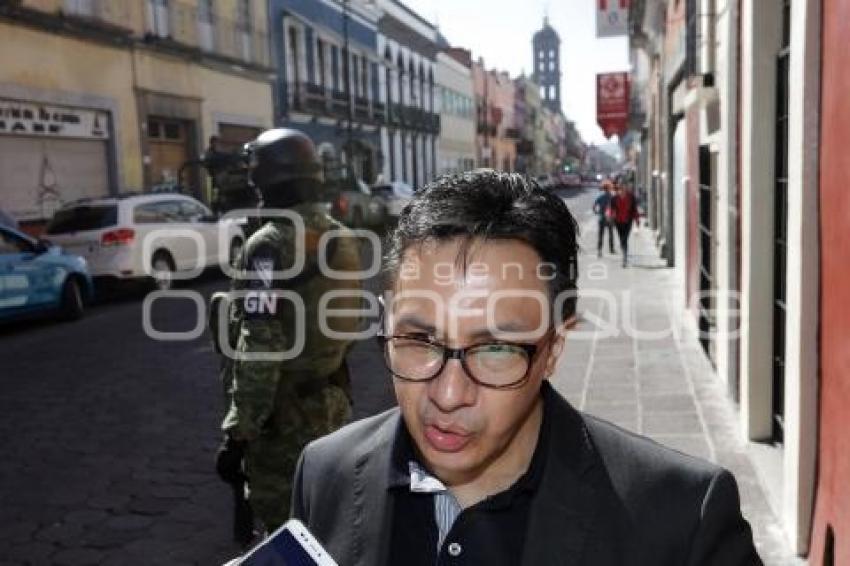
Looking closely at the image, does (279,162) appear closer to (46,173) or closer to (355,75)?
(46,173)

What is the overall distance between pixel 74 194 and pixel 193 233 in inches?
174

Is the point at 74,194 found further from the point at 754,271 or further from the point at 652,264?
the point at 754,271

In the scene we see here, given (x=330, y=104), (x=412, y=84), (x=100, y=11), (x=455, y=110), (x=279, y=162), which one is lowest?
(x=279, y=162)

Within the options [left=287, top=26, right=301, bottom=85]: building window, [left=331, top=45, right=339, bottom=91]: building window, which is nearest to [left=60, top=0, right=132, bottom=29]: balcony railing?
[left=287, top=26, right=301, bottom=85]: building window

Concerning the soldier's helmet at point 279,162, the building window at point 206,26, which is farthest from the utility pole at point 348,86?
the soldier's helmet at point 279,162

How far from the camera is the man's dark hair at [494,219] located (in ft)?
4.50

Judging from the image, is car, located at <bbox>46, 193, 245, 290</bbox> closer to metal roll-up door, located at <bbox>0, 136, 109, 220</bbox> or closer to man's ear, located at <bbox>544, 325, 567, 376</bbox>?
metal roll-up door, located at <bbox>0, 136, 109, 220</bbox>

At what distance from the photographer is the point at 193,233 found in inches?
568

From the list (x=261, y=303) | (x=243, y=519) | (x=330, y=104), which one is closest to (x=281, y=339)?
(x=261, y=303)

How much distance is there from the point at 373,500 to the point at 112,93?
62.7 feet

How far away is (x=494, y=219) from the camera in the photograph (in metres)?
1.37

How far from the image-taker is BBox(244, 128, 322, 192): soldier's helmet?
333 centimetres

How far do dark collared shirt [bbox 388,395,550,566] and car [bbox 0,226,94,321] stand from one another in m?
9.62

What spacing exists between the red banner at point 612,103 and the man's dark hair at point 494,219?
27106 millimetres
